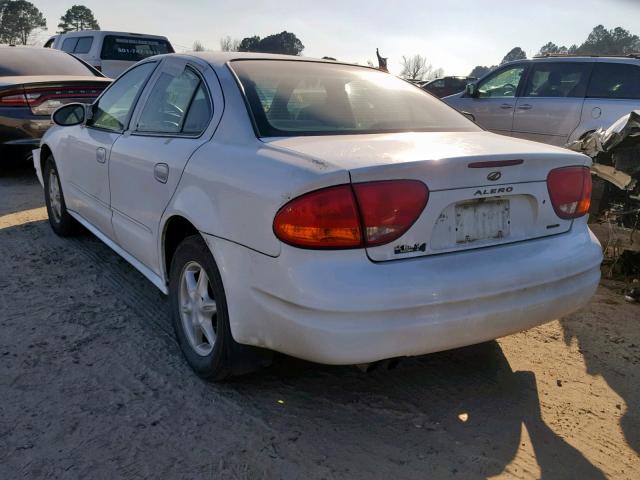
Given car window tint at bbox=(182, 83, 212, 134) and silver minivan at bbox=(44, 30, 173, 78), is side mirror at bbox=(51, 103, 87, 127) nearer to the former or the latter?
car window tint at bbox=(182, 83, 212, 134)

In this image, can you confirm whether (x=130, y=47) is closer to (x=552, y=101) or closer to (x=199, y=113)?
(x=552, y=101)

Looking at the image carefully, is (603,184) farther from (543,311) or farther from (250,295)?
(250,295)

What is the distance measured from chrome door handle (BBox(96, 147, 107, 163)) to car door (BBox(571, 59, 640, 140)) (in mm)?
5304

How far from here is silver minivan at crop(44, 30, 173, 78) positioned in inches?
511

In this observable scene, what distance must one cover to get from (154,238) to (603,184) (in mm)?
3522

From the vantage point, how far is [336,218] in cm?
210

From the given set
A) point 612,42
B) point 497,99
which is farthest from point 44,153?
point 612,42

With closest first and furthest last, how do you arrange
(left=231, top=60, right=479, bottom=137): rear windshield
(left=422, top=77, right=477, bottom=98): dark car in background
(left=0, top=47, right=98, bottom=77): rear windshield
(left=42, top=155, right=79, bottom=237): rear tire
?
(left=231, top=60, right=479, bottom=137): rear windshield, (left=42, top=155, right=79, bottom=237): rear tire, (left=0, top=47, right=98, bottom=77): rear windshield, (left=422, top=77, right=477, bottom=98): dark car in background

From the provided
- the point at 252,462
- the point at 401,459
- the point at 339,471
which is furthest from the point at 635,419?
the point at 252,462

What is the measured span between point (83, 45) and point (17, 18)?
56.5m

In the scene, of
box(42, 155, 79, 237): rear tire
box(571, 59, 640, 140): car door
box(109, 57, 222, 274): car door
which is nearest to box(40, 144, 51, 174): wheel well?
box(42, 155, 79, 237): rear tire

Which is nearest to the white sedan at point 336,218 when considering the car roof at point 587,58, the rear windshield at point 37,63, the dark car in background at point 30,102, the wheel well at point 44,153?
the wheel well at point 44,153

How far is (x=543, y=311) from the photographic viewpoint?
244 cm

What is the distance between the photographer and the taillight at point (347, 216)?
2094 mm
